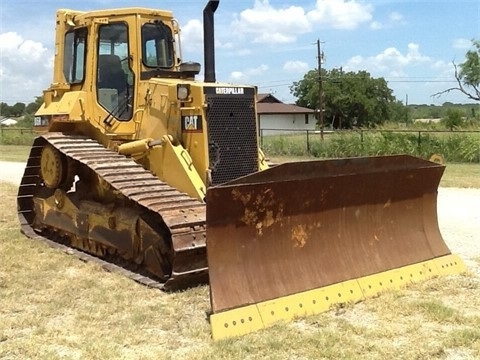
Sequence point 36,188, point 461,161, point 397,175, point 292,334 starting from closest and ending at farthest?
point 292,334 → point 397,175 → point 36,188 → point 461,161

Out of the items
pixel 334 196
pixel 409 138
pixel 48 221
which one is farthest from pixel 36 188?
pixel 409 138

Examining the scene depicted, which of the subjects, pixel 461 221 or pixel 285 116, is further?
pixel 285 116

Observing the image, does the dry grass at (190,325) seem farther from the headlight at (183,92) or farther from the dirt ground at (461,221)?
the headlight at (183,92)

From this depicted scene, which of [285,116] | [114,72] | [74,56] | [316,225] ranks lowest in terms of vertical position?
[316,225]

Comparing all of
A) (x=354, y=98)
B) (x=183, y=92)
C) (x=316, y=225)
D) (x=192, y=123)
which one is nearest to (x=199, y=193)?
(x=192, y=123)

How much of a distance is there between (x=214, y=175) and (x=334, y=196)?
1.56 meters

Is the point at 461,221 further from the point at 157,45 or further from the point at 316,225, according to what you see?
the point at 157,45

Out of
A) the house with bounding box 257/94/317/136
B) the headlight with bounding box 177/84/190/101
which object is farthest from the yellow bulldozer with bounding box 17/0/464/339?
the house with bounding box 257/94/317/136

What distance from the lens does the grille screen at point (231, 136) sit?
23.1ft

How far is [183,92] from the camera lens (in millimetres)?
7043

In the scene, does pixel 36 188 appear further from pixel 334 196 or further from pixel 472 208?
pixel 472 208

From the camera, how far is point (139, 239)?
6.62 metres

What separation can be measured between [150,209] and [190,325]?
4.67 feet

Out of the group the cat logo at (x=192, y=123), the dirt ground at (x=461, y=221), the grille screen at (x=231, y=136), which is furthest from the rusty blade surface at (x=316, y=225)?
the cat logo at (x=192, y=123)
